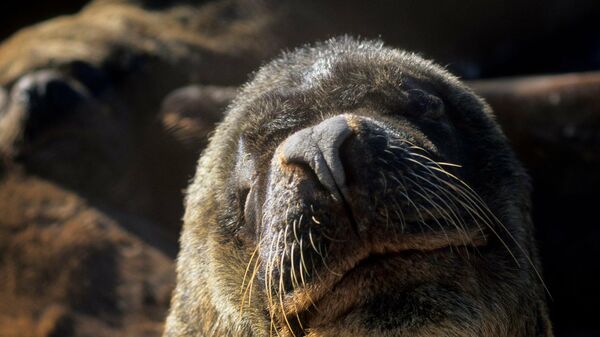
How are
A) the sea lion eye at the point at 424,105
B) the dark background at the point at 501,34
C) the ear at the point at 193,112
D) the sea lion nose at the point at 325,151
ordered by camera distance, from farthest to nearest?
1. the dark background at the point at 501,34
2. the ear at the point at 193,112
3. the sea lion eye at the point at 424,105
4. the sea lion nose at the point at 325,151

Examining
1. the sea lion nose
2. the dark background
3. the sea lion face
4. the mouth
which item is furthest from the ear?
the mouth

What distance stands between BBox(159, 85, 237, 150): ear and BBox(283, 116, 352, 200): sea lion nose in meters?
3.81

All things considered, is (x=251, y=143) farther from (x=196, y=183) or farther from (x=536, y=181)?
(x=536, y=181)

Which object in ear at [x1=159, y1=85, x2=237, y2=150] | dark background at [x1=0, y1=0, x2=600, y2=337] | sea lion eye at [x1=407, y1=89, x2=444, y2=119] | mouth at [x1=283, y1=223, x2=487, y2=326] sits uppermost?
sea lion eye at [x1=407, y1=89, x2=444, y2=119]

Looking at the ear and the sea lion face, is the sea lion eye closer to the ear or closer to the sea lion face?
the sea lion face

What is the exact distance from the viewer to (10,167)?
6773 mm

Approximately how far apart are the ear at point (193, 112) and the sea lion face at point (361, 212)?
267 centimetres

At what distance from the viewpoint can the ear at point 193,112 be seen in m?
6.99

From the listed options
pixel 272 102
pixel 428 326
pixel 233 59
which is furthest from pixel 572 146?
pixel 428 326

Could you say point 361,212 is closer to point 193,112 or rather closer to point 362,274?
point 362,274

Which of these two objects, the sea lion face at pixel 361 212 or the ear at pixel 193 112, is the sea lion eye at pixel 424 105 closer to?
the sea lion face at pixel 361 212

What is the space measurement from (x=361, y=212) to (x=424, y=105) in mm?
794

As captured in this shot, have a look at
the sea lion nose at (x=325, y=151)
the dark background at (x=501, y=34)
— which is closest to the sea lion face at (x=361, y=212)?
the sea lion nose at (x=325, y=151)

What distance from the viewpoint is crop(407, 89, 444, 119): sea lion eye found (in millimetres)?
3609
